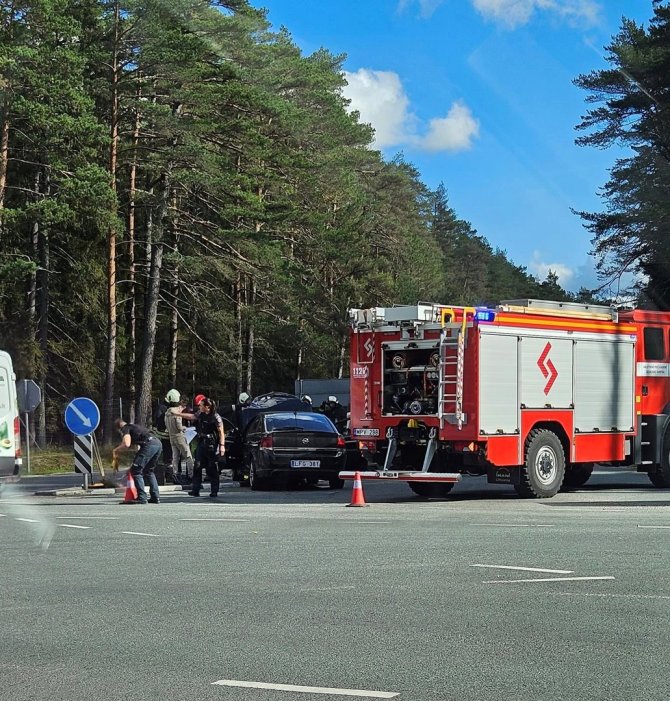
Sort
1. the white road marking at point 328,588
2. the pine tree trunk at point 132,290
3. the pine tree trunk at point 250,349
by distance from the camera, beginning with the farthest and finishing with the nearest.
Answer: the pine tree trunk at point 250,349 → the pine tree trunk at point 132,290 → the white road marking at point 328,588

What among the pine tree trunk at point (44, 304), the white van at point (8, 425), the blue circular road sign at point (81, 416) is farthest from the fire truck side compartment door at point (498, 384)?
the pine tree trunk at point (44, 304)

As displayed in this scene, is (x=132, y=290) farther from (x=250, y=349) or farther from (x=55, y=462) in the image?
(x=55, y=462)

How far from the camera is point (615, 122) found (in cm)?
4491

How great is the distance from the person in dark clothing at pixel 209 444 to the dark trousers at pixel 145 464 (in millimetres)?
1339

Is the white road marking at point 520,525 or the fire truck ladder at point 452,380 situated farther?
the fire truck ladder at point 452,380

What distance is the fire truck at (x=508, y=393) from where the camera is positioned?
1909cm

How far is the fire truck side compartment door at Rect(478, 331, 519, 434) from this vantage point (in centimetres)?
1897

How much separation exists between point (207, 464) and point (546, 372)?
6.23 metres

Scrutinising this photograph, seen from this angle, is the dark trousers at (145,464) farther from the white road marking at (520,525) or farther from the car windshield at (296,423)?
the white road marking at (520,525)

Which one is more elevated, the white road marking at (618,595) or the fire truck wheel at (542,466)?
the fire truck wheel at (542,466)

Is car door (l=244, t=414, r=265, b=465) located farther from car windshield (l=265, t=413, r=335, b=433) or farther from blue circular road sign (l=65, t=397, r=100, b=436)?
blue circular road sign (l=65, t=397, r=100, b=436)

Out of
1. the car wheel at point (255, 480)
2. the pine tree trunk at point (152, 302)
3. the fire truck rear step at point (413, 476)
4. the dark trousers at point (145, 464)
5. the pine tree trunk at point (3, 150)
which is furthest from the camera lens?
the pine tree trunk at point (152, 302)

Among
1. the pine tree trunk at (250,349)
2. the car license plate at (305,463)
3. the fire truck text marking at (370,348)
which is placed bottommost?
the car license plate at (305,463)

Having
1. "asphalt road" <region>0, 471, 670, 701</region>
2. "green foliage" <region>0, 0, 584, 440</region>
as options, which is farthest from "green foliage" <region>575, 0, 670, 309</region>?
"asphalt road" <region>0, 471, 670, 701</region>
